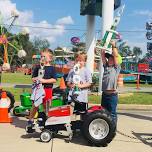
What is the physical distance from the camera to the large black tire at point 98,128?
7.44 metres

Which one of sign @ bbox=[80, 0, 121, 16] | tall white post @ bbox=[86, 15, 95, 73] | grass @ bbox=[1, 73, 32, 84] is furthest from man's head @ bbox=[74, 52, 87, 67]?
grass @ bbox=[1, 73, 32, 84]

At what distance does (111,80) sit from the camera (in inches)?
312

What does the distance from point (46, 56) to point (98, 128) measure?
1795 mm

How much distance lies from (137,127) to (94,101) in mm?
5239

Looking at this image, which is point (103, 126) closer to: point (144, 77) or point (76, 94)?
point (76, 94)

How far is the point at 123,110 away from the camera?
43.9ft

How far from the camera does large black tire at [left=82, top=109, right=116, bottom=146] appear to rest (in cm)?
744

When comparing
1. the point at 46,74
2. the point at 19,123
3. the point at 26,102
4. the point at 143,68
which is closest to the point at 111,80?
the point at 46,74

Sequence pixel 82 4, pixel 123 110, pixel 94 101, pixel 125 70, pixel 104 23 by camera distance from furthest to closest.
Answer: pixel 125 70, pixel 82 4, pixel 104 23, pixel 94 101, pixel 123 110

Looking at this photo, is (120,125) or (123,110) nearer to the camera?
(120,125)

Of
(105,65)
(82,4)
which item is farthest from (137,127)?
(82,4)

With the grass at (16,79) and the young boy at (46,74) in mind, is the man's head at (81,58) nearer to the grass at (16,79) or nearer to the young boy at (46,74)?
the young boy at (46,74)

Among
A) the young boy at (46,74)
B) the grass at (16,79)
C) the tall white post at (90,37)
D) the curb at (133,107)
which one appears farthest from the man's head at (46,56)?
the grass at (16,79)

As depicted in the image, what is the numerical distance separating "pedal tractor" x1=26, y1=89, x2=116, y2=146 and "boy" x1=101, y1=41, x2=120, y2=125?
1.03 ft
